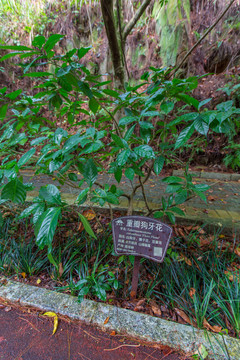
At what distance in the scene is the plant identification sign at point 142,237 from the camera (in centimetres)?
132

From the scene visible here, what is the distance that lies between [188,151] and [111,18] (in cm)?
352

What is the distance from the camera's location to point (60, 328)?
1.29 meters

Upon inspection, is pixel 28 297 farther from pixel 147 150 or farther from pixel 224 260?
pixel 224 260

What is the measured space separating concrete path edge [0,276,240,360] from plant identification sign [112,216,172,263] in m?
0.41

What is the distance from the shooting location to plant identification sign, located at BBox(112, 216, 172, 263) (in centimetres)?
132

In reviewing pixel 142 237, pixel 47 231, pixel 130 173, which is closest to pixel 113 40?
pixel 130 173

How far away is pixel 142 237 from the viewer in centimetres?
136

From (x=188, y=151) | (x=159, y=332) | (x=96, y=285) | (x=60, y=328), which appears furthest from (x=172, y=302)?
(x=188, y=151)

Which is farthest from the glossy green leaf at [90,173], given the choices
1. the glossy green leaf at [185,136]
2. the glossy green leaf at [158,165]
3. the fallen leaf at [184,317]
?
the fallen leaf at [184,317]

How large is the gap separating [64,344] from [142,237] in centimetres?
86

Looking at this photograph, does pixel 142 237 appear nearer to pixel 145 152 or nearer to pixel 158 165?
pixel 158 165

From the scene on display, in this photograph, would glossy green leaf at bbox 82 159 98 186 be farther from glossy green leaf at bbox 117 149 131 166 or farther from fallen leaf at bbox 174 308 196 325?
fallen leaf at bbox 174 308 196 325

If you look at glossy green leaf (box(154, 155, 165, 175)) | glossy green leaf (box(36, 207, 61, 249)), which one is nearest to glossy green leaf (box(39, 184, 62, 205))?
Result: glossy green leaf (box(36, 207, 61, 249))

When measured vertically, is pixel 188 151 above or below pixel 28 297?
above
